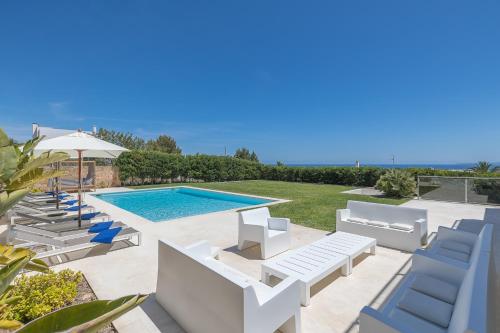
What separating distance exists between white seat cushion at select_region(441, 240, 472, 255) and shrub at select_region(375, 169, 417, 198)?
950 centimetres

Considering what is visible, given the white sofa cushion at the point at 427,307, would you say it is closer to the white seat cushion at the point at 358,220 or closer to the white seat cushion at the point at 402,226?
the white seat cushion at the point at 402,226

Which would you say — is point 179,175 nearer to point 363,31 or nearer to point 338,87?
point 363,31

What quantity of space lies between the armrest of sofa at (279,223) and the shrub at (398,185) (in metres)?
10.1

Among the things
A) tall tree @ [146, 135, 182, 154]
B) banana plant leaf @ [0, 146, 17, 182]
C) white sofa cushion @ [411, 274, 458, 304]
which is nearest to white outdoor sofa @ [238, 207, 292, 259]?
white sofa cushion @ [411, 274, 458, 304]

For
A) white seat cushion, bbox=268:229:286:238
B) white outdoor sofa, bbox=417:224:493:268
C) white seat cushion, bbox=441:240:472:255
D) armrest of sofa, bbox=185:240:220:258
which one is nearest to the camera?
white outdoor sofa, bbox=417:224:493:268

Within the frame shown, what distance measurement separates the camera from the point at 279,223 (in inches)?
209

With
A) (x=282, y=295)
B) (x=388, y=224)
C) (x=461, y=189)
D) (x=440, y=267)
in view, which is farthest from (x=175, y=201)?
(x=461, y=189)

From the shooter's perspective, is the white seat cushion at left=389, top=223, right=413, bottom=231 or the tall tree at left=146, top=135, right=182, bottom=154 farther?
the tall tree at left=146, top=135, right=182, bottom=154

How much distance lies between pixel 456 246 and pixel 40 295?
20.2ft

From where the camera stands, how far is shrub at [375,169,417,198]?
40.6 ft

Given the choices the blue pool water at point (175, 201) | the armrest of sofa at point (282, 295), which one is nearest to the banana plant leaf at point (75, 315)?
the armrest of sofa at point (282, 295)

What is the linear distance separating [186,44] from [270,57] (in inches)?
278

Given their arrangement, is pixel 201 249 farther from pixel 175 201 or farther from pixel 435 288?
pixel 175 201

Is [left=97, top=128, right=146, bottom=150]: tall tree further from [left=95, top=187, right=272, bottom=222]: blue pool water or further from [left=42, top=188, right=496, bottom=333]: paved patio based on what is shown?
[left=42, top=188, right=496, bottom=333]: paved patio
